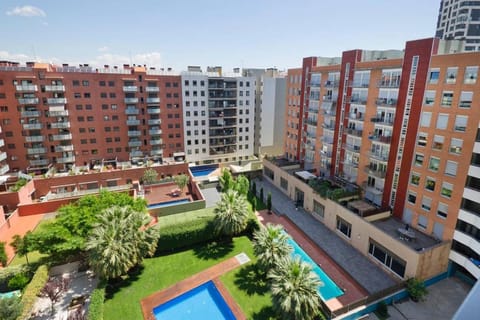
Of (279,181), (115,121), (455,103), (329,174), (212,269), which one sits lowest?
(212,269)

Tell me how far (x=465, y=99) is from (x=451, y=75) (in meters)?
2.93

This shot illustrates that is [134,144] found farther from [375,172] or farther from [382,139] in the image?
[382,139]

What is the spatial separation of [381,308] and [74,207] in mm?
35762

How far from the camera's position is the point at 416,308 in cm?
2566

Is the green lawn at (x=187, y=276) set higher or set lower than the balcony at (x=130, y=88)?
lower

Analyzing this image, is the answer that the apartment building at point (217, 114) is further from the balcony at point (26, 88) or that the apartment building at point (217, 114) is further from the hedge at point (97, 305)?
the hedge at point (97, 305)

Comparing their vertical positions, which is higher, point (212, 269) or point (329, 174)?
point (329, 174)

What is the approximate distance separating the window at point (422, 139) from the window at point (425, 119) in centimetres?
104

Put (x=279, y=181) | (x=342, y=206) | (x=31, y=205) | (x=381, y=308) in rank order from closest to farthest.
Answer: (x=381, y=308) → (x=342, y=206) → (x=31, y=205) → (x=279, y=181)

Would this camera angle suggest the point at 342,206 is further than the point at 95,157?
No

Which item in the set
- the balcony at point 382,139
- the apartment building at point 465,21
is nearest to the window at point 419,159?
the balcony at point 382,139

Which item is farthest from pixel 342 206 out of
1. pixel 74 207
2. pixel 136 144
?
pixel 136 144

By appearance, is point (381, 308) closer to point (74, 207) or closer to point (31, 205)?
point (74, 207)

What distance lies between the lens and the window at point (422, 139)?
2997 cm
